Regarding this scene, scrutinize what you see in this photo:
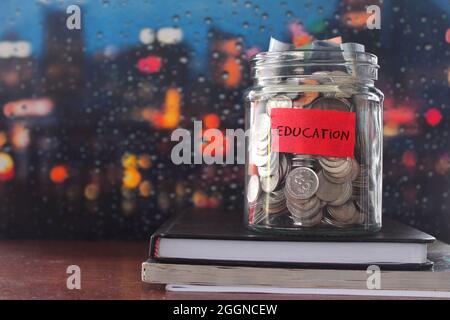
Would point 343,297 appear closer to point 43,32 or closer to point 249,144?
point 249,144

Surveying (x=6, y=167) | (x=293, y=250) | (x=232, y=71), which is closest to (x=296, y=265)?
(x=293, y=250)

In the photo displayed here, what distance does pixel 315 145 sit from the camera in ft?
2.76

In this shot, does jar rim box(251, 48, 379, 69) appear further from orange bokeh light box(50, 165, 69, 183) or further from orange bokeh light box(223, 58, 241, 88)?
orange bokeh light box(50, 165, 69, 183)

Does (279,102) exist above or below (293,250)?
above

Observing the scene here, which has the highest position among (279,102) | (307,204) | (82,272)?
(279,102)

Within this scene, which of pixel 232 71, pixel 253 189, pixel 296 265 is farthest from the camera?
pixel 232 71

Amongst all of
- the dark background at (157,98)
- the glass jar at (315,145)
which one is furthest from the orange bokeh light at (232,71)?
the glass jar at (315,145)

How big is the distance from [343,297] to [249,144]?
27 centimetres

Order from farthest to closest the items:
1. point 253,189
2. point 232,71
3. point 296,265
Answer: point 232,71 → point 253,189 → point 296,265

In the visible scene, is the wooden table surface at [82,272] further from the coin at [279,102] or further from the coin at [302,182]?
the coin at [279,102]

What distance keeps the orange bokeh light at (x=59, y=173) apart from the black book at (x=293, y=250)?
455mm

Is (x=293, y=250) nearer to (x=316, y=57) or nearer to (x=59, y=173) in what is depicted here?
(x=316, y=57)

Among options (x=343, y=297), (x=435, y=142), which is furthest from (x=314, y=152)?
(x=435, y=142)

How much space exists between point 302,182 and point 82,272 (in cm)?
34
